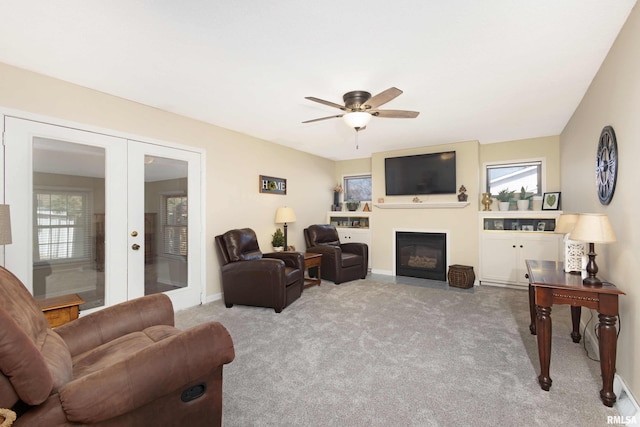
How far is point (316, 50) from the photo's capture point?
2.19 metres

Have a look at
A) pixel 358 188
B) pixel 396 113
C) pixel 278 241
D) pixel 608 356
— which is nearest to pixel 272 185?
pixel 278 241

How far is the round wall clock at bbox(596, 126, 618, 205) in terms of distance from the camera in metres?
2.06

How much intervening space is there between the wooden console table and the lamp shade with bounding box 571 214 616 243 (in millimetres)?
323

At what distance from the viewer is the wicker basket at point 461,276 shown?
4.59 m

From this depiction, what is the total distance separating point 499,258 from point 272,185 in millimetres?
3797

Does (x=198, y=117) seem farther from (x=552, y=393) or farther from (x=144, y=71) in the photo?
(x=552, y=393)

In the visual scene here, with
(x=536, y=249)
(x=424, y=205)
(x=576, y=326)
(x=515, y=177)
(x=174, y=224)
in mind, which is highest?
(x=515, y=177)

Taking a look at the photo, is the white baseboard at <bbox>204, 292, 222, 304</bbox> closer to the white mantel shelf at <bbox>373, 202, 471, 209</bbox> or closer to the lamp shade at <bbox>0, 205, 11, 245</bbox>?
the lamp shade at <bbox>0, 205, 11, 245</bbox>

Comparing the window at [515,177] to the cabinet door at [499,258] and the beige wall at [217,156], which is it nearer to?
the cabinet door at [499,258]

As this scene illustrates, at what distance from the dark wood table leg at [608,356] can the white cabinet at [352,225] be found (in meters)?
4.09

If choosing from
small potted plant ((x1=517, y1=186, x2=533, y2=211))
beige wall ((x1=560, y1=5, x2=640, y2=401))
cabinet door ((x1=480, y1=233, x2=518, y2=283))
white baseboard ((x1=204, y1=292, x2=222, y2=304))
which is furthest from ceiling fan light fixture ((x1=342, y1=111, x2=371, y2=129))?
small potted plant ((x1=517, y1=186, x2=533, y2=211))

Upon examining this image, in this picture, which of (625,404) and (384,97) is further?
(384,97)

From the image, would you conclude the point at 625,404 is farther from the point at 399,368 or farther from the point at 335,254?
the point at 335,254

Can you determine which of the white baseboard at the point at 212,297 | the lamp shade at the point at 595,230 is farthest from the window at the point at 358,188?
the lamp shade at the point at 595,230
